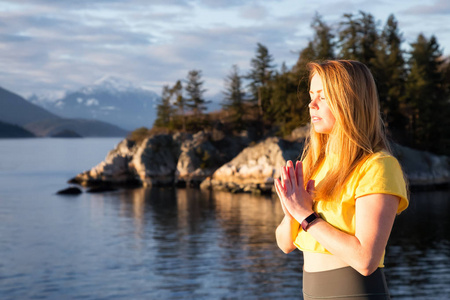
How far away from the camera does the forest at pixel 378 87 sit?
51.6 metres

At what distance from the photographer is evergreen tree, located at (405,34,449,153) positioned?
51062mm

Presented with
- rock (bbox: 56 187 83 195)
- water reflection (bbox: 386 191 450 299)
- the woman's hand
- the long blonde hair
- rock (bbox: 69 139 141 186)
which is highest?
the long blonde hair

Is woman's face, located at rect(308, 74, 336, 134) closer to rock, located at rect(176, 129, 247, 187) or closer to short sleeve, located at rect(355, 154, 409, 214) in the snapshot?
short sleeve, located at rect(355, 154, 409, 214)

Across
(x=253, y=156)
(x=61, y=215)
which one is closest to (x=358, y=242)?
(x=61, y=215)

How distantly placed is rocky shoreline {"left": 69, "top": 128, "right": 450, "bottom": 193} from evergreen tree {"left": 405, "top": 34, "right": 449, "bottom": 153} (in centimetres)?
435

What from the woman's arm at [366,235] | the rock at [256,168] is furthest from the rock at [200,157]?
the woman's arm at [366,235]

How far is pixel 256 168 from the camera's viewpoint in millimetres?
46344

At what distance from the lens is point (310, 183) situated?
2.43 meters

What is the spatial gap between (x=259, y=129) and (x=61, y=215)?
34.6 m

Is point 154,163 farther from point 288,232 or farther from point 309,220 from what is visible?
point 309,220

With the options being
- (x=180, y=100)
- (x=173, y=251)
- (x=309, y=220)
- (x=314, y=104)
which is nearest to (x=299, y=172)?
(x=309, y=220)

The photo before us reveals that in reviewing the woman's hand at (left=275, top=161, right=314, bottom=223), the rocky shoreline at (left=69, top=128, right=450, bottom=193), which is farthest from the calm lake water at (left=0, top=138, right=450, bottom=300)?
the woman's hand at (left=275, top=161, right=314, bottom=223)

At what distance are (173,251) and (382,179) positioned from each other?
2172 cm

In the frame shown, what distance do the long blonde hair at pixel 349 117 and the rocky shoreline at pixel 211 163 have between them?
41.8m
